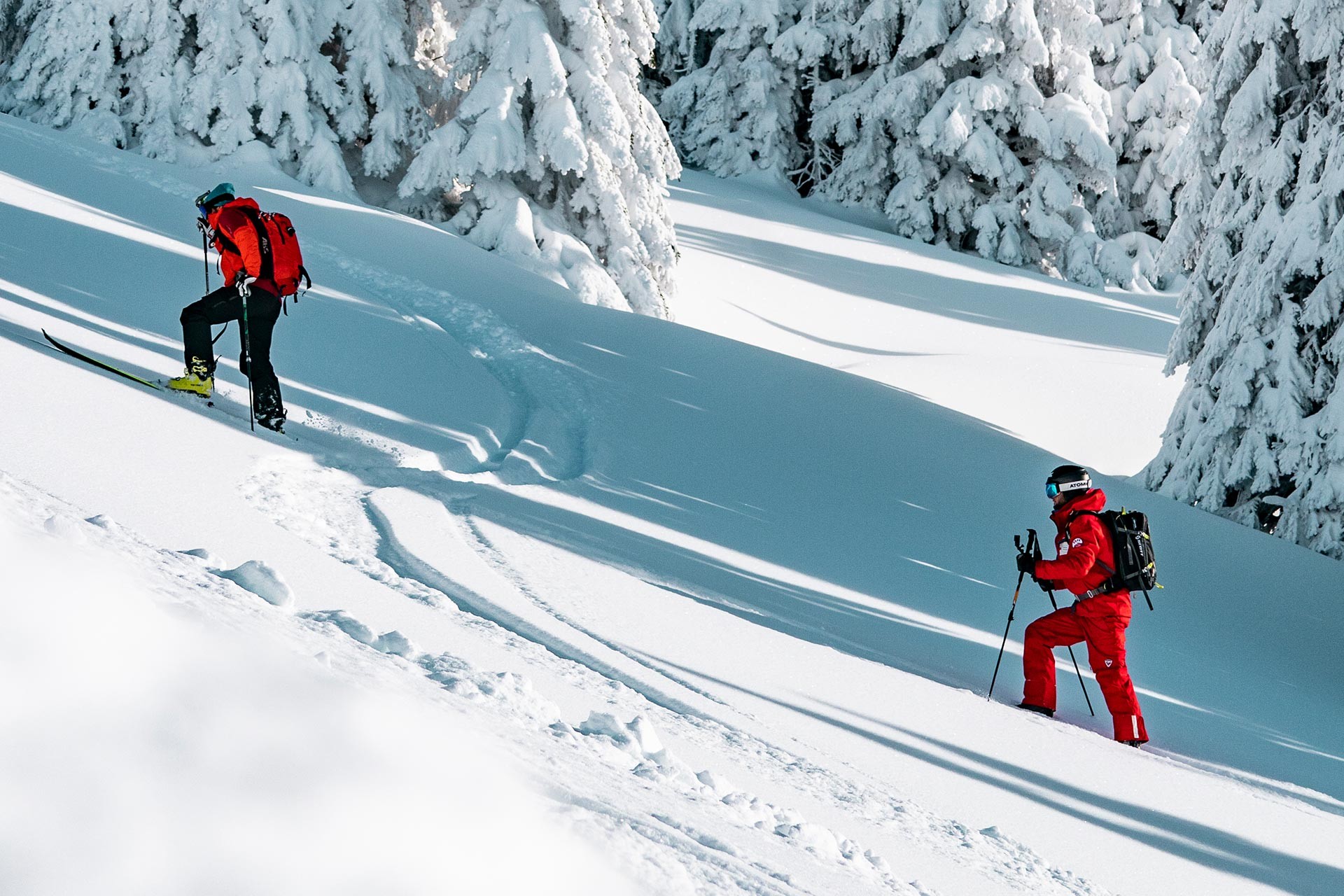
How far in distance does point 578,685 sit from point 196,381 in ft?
14.7

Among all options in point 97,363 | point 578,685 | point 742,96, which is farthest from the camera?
point 742,96

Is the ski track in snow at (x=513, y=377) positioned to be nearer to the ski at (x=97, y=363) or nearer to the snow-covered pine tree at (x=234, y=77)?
the ski at (x=97, y=363)

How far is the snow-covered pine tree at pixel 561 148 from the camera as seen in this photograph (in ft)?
56.9

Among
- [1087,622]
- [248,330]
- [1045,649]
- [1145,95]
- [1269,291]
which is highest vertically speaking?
Result: [1145,95]

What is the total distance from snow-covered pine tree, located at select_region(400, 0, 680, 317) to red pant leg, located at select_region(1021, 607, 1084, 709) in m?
11.5

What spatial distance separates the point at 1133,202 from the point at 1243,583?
2078 centimetres

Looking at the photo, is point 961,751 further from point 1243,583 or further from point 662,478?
point 1243,583

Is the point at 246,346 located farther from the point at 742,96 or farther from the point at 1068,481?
the point at 742,96

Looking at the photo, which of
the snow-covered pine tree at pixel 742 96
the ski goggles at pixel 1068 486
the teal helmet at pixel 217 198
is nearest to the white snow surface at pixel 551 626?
the ski goggles at pixel 1068 486

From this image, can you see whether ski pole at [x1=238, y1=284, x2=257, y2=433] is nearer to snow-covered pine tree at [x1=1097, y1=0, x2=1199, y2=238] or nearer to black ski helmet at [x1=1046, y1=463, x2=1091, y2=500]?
black ski helmet at [x1=1046, y1=463, x2=1091, y2=500]

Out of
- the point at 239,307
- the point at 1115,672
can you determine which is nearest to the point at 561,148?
the point at 239,307

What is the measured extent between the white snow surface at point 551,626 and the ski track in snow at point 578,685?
0.08ft

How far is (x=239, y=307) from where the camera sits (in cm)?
792

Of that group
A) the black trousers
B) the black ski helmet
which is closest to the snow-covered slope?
the black ski helmet
